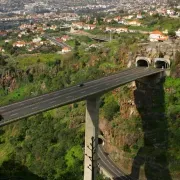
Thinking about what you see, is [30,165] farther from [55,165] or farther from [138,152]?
[138,152]

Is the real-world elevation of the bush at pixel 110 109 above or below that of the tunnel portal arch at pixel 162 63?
below

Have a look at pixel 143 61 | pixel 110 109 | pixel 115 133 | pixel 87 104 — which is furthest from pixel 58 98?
pixel 143 61

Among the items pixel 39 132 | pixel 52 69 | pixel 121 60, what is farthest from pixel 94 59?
pixel 39 132

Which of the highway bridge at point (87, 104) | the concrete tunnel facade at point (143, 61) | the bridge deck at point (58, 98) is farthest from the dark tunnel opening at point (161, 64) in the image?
the highway bridge at point (87, 104)

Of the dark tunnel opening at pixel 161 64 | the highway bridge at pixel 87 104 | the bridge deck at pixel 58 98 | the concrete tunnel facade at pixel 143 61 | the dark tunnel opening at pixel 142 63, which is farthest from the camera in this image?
the dark tunnel opening at pixel 142 63

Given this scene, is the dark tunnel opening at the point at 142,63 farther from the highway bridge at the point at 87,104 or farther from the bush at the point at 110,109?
the highway bridge at the point at 87,104

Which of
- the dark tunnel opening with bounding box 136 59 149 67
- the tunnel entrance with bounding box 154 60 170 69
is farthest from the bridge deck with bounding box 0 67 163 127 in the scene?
the dark tunnel opening with bounding box 136 59 149 67

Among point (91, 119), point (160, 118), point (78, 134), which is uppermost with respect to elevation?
point (91, 119)

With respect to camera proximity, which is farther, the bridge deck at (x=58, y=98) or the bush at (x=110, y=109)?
the bush at (x=110, y=109)
